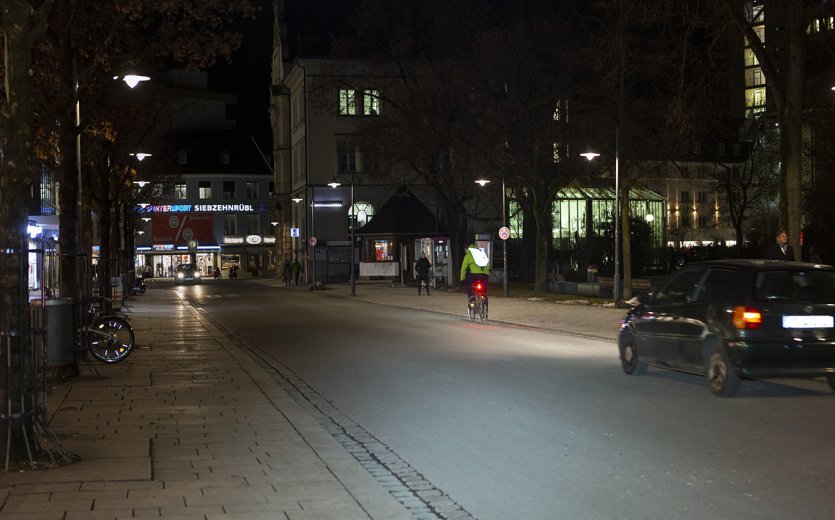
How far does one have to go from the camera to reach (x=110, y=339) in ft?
56.0

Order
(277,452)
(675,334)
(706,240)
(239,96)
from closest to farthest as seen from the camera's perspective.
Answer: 1. (277,452)
2. (675,334)
3. (706,240)
4. (239,96)

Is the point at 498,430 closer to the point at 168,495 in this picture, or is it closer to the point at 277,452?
the point at 277,452

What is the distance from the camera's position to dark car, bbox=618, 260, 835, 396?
37.7 ft

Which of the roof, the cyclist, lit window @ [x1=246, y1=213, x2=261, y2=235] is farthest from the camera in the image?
lit window @ [x1=246, y1=213, x2=261, y2=235]

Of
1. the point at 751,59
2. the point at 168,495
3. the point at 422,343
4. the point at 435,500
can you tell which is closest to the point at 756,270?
the point at 435,500

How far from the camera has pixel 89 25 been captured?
707 inches

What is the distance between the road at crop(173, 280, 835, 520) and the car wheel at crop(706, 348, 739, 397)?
23 centimetres

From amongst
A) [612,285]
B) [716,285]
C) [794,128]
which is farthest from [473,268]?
[716,285]

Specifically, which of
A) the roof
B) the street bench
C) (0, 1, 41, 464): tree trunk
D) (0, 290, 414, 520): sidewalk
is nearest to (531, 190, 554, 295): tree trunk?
the street bench

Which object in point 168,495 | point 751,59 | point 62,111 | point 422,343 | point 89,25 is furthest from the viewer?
point 751,59

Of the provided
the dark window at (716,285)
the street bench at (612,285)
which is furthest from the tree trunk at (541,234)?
the dark window at (716,285)

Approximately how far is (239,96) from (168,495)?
114 metres

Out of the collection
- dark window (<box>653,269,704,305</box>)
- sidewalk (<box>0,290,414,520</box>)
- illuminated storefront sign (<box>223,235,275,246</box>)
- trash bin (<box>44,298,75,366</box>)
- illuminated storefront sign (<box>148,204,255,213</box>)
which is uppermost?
illuminated storefront sign (<box>148,204,255,213</box>)

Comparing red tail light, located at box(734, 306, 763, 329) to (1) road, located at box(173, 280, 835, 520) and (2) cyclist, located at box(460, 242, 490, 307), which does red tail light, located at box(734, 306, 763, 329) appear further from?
(2) cyclist, located at box(460, 242, 490, 307)
